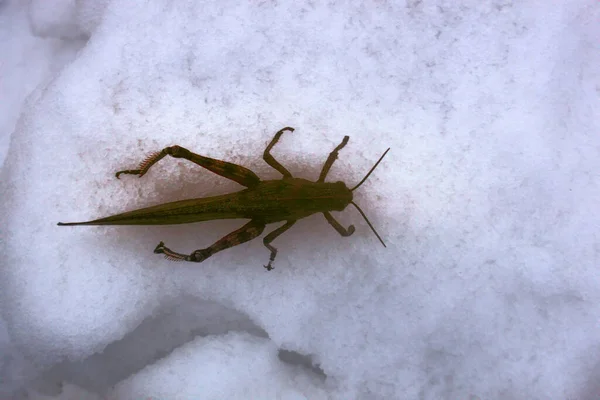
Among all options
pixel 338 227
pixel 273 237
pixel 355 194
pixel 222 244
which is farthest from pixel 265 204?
pixel 355 194

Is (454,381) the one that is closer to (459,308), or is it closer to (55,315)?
(459,308)

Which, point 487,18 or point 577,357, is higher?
point 487,18

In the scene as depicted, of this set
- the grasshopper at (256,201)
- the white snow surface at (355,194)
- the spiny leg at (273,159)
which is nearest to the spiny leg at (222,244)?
the grasshopper at (256,201)

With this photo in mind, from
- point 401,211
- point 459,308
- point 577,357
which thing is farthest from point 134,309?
point 577,357

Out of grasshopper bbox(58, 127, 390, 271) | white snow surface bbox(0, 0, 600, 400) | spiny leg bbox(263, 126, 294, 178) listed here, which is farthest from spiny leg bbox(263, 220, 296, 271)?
spiny leg bbox(263, 126, 294, 178)

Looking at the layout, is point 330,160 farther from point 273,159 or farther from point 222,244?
point 222,244

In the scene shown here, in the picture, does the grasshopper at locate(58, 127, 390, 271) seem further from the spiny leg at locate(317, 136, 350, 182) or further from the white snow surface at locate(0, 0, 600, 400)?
the white snow surface at locate(0, 0, 600, 400)
